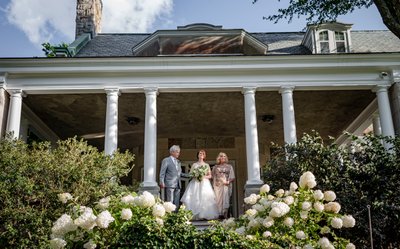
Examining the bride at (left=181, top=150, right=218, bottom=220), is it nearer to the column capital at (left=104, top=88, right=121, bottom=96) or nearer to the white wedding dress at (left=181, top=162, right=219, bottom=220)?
the white wedding dress at (left=181, top=162, right=219, bottom=220)

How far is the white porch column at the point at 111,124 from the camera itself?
12.0 meters

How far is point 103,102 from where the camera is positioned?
47.0 feet

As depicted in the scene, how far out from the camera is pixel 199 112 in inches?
603

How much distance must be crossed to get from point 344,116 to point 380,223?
Answer: 925 cm

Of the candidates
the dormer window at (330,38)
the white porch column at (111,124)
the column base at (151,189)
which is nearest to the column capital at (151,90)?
the white porch column at (111,124)

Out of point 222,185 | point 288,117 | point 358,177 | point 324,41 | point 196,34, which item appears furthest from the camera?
A: point 324,41

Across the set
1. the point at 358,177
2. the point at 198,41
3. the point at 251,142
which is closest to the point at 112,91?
the point at 198,41

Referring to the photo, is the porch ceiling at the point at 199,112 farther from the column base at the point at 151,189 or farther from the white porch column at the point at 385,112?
the column base at the point at 151,189

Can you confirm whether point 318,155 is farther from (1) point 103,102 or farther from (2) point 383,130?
(1) point 103,102

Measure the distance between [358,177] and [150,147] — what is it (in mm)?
5920

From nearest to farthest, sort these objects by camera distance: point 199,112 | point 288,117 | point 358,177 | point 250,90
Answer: point 358,177 < point 288,117 < point 250,90 < point 199,112

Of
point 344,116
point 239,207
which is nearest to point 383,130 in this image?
point 344,116

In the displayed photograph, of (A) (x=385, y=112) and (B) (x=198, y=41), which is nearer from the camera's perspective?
(A) (x=385, y=112)

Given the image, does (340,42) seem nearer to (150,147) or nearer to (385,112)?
(385,112)
